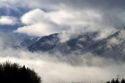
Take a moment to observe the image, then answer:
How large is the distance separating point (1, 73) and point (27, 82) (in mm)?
14038

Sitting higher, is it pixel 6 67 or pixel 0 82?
pixel 6 67

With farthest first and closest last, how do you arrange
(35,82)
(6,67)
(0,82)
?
(35,82), (6,67), (0,82)

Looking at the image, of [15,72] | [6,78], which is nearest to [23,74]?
[15,72]

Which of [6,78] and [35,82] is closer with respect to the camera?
[6,78]

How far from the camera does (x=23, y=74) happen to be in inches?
6713

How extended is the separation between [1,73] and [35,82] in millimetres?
31212

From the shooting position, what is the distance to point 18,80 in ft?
537

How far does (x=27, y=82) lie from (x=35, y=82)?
18.8 meters

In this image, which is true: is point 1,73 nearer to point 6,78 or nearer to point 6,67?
point 6,78

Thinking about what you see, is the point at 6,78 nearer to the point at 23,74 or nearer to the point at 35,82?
the point at 23,74

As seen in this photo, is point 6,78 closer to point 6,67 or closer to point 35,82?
point 6,67

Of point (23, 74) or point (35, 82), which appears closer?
point (23, 74)

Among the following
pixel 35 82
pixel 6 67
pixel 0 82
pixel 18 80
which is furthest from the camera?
pixel 35 82

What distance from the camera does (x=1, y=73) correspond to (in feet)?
526
